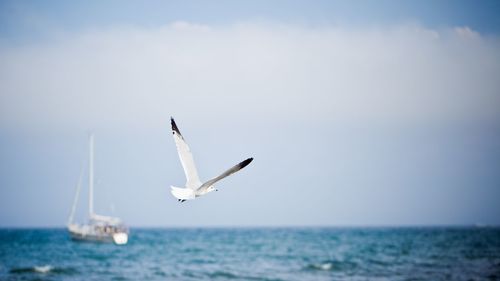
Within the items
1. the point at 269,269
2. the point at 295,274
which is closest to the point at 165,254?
the point at 269,269

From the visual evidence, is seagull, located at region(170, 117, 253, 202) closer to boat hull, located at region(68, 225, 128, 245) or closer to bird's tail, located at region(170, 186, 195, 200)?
bird's tail, located at region(170, 186, 195, 200)

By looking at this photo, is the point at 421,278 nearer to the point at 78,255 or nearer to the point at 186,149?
the point at 186,149

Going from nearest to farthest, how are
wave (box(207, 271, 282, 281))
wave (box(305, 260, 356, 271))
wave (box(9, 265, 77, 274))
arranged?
wave (box(207, 271, 282, 281))
wave (box(9, 265, 77, 274))
wave (box(305, 260, 356, 271))

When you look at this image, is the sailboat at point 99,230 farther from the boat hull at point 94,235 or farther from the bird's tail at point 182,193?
the bird's tail at point 182,193

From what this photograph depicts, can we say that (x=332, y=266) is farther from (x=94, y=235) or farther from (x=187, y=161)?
(x=94, y=235)

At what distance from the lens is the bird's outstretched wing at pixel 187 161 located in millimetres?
12047

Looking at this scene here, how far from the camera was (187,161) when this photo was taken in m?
12.2

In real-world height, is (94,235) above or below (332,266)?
above

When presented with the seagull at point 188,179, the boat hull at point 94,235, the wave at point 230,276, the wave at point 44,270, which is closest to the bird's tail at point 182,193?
the seagull at point 188,179

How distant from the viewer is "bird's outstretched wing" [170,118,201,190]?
39.5ft

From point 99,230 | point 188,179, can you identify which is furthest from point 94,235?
Answer: point 188,179

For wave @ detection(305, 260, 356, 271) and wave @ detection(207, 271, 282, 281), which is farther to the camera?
wave @ detection(305, 260, 356, 271)

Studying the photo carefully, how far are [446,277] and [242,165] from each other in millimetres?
17599

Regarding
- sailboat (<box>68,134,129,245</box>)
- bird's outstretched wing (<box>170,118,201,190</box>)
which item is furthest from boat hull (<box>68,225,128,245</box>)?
bird's outstretched wing (<box>170,118,201,190</box>)
